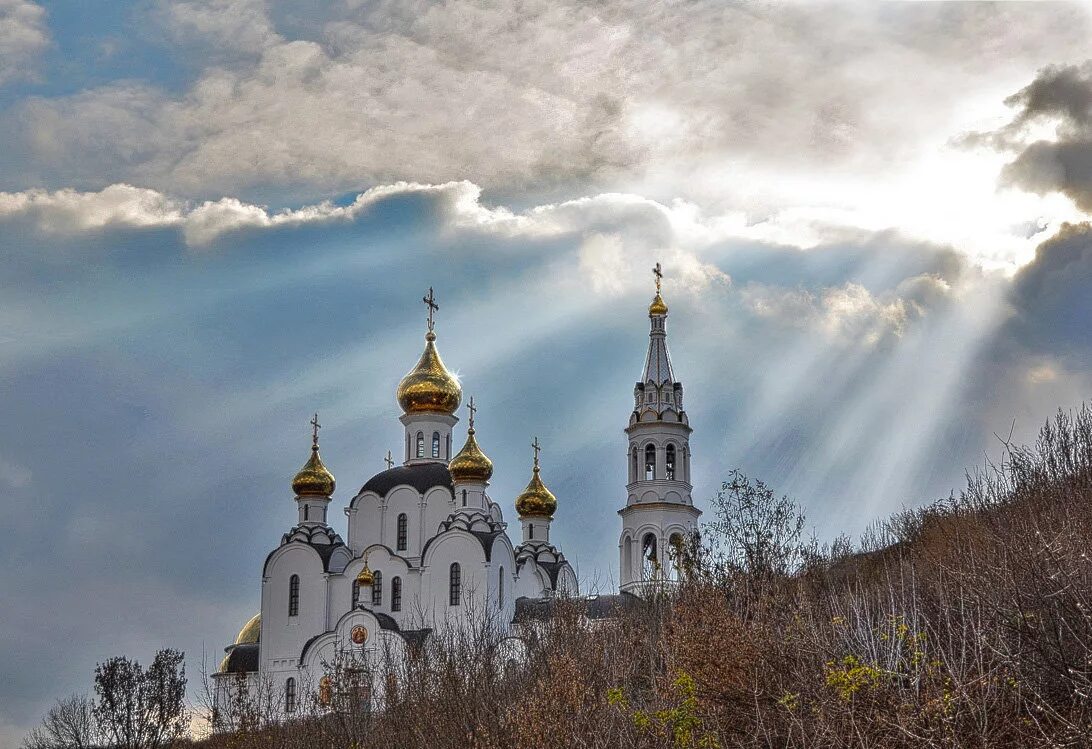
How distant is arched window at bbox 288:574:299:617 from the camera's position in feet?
127

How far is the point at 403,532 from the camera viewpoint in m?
38.9

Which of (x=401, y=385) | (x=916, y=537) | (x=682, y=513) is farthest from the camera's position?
(x=401, y=385)

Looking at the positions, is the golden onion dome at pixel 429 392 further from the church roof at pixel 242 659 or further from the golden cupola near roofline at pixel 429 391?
the church roof at pixel 242 659

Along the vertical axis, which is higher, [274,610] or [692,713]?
[274,610]

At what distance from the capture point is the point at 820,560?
23.1 m

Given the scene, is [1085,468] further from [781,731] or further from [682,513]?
[682,513]

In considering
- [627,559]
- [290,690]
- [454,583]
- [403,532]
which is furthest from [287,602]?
[627,559]

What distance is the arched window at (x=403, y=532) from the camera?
1521 inches

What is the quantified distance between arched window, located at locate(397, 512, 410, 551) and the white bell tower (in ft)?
22.8

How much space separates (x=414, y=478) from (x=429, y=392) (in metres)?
2.83

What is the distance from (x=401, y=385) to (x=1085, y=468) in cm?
2603

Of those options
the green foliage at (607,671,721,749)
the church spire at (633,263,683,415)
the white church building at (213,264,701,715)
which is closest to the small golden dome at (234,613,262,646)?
the white church building at (213,264,701,715)

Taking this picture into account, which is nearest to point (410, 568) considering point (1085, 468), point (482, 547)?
point (482, 547)

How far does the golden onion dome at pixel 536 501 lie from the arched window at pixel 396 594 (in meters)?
5.62
